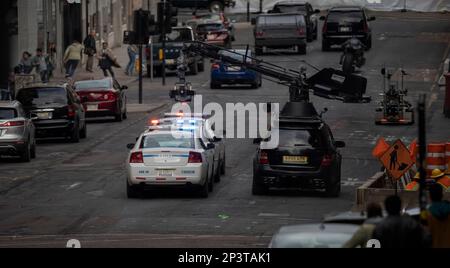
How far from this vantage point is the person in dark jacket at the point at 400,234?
15078mm

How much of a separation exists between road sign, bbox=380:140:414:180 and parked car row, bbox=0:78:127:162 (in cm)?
1062

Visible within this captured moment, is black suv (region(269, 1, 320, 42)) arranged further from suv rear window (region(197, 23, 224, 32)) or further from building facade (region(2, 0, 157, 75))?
building facade (region(2, 0, 157, 75))

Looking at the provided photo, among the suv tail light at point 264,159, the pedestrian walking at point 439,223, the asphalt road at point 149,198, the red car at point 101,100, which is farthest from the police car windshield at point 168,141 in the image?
the red car at point 101,100

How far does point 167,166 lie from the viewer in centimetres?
2795

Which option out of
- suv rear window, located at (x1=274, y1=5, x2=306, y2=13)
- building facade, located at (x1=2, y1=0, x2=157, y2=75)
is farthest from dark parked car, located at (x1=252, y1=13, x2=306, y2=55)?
building facade, located at (x1=2, y1=0, x2=157, y2=75)

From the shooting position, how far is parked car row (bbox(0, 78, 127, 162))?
34594 mm

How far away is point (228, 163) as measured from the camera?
34500 mm

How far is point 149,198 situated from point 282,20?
36775 millimetres

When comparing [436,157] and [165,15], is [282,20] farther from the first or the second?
[436,157]

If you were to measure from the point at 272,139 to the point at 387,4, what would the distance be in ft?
182

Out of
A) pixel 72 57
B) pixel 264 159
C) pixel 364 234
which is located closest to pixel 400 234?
pixel 364 234
